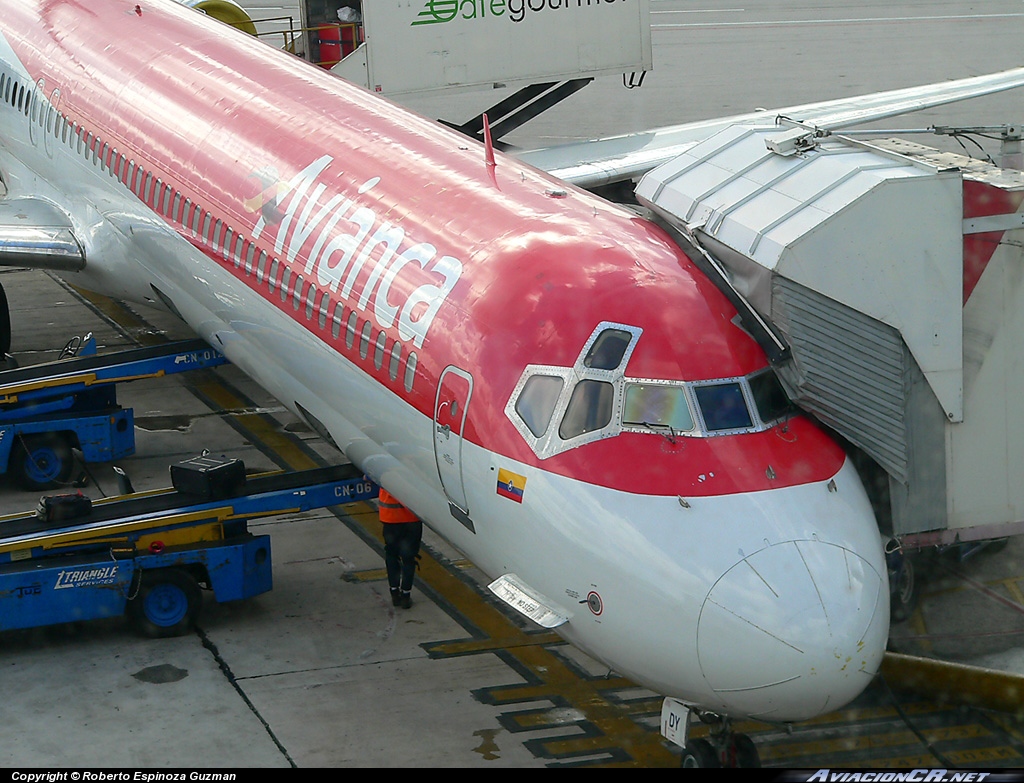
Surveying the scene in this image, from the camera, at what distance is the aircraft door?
10.6m

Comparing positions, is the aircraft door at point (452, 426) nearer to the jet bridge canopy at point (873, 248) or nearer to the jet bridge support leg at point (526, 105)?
the jet bridge canopy at point (873, 248)

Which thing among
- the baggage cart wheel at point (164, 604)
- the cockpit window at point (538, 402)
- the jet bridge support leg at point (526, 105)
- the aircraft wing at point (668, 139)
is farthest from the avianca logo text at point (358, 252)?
the jet bridge support leg at point (526, 105)

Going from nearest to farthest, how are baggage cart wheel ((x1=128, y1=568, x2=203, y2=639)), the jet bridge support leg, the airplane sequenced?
the airplane
baggage cart wheel ((x1=128, y1=568, x2=203, y2=639))
the jet bridge support leg

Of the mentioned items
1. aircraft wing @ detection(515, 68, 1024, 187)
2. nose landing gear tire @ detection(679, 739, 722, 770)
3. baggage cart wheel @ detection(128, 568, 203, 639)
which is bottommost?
baggage cart wheel @ detection(128, 568, 203, 639)

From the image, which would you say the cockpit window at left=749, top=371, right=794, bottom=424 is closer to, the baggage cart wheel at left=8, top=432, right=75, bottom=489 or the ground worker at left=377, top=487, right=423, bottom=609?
the ground worker at left=377, top=487, right=423, bottom=609

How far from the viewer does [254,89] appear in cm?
1592

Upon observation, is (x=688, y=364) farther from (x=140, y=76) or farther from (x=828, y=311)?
(x=140, y=76)

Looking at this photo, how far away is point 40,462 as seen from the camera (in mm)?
17359

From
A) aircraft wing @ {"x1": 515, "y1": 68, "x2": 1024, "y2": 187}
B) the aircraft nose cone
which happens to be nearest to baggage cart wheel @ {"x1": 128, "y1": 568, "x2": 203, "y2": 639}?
the aircraft nose cone

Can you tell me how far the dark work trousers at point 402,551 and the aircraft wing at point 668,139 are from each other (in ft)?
27.0

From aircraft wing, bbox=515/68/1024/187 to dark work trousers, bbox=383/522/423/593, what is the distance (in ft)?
27.0

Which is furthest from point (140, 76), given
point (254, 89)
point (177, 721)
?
point (177, 721)

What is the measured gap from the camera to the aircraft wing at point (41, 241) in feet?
62.4

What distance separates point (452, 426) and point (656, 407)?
1.72 m
